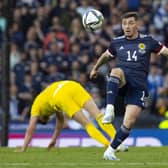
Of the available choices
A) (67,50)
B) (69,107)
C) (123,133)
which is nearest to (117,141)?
(123,133)

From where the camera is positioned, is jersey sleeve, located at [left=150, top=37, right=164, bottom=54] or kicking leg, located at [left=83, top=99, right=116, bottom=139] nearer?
jersey sleeve, located at [left=150, top=37, right=164, bottom=54]

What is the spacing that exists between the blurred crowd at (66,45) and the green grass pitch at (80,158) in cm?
642

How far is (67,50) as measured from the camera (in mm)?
24234

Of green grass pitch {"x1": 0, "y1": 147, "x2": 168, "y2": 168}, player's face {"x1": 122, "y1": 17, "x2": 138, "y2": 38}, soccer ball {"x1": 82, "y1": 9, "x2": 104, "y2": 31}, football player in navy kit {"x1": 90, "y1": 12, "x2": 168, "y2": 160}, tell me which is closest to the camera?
green grass pitch {"x1": 0, "y1": 147, "x2": 168, "y2": 168}

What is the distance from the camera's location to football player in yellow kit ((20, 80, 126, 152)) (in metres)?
15.3

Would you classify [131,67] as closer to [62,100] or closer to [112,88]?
[112,88]

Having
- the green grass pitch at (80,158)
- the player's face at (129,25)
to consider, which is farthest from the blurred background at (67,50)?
the player's face at (129,25)

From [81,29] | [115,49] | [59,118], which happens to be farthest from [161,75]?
[115,49]

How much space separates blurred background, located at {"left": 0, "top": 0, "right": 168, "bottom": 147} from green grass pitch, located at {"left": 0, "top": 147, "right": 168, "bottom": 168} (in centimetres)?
458

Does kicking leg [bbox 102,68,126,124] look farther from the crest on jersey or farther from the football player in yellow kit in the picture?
the football player in yellow kit

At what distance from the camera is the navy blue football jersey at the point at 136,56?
13523 mm

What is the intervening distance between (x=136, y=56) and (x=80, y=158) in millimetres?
1747

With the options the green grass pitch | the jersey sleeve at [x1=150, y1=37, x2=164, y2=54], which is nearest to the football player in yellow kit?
the green grass pitch

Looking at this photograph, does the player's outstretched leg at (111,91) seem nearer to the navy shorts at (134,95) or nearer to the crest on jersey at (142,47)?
the navy shorts at (134,95)
